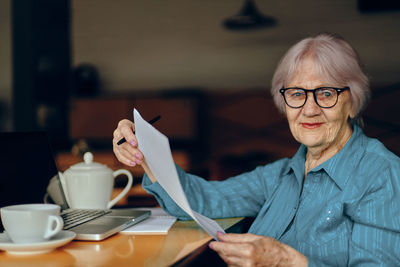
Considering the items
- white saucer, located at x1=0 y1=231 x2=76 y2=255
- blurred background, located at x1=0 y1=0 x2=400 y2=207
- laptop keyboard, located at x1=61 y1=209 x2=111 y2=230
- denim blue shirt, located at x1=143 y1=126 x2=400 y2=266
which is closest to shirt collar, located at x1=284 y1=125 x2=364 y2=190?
denim blue shirt, located at x1=143 y1=126 x2=400 y2=266

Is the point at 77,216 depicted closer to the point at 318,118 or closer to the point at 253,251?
the point at 253,251

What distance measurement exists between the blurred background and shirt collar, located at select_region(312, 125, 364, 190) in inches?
95.4

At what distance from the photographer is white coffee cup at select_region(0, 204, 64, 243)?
92 centimetres

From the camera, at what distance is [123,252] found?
0.97 meters

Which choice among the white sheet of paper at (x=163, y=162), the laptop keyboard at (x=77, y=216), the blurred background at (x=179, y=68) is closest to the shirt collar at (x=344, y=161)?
the white sheet of paper at (x=163, y=162)

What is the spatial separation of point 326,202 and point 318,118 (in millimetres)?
263

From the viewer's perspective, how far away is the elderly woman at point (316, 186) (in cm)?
110

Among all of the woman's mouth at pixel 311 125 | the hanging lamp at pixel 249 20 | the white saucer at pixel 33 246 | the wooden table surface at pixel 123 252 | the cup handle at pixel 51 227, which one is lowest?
the wooden table surface at pixel 123 252

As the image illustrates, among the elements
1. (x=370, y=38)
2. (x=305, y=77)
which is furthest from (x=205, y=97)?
(x=305, y=77)

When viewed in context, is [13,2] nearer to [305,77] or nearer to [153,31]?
[153,31]

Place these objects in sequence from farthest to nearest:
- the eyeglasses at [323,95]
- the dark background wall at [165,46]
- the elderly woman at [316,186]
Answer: the dark background wall at [165,46] < the eyeglasses at [323,95] < the elderly woman at [316,186]

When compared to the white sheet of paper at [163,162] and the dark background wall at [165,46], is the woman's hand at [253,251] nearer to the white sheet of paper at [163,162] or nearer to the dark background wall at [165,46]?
the white sheet of paper at [163,162]

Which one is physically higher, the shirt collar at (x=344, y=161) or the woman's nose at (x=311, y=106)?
the woman's nose at (x=311, y=106)

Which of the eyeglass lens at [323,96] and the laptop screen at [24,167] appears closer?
the laptop screen at [24,167]
